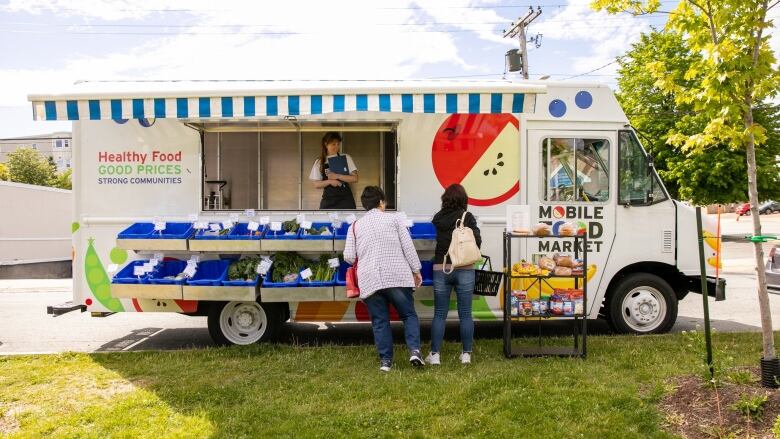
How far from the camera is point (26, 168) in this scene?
152ft

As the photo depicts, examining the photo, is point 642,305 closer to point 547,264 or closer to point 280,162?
point 547,264

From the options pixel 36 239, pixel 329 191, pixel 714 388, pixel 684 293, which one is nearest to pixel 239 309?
pixel 329 191

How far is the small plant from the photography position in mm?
4090

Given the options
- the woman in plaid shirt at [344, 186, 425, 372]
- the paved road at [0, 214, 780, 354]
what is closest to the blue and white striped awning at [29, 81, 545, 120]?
the woman in plaid shirt at [344, 186, 425, 372]

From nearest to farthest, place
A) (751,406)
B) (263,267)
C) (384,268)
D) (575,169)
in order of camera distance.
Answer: (751,406) → (384,268) → (263,267) → (575,169)

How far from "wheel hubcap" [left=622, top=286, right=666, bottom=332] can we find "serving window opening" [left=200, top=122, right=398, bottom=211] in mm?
2986

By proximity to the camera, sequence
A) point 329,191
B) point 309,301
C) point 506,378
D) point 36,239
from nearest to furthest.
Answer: point 506,378 < point 309,301 < point 329,191 < point 36,239

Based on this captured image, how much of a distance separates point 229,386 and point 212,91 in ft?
9.60

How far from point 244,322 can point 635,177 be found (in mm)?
4778

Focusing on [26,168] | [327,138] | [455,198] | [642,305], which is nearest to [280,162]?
[327,138]

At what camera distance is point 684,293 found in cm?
755

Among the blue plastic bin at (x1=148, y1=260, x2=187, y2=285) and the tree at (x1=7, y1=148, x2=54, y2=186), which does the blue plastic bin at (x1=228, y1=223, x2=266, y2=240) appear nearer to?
the blue plastic bin at (x1=148, y1=260, x2=187, y2=285)

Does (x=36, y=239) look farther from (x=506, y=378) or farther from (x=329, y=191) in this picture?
(x=506, y=378)

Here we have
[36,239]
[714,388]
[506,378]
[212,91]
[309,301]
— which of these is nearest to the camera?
[714,388]
